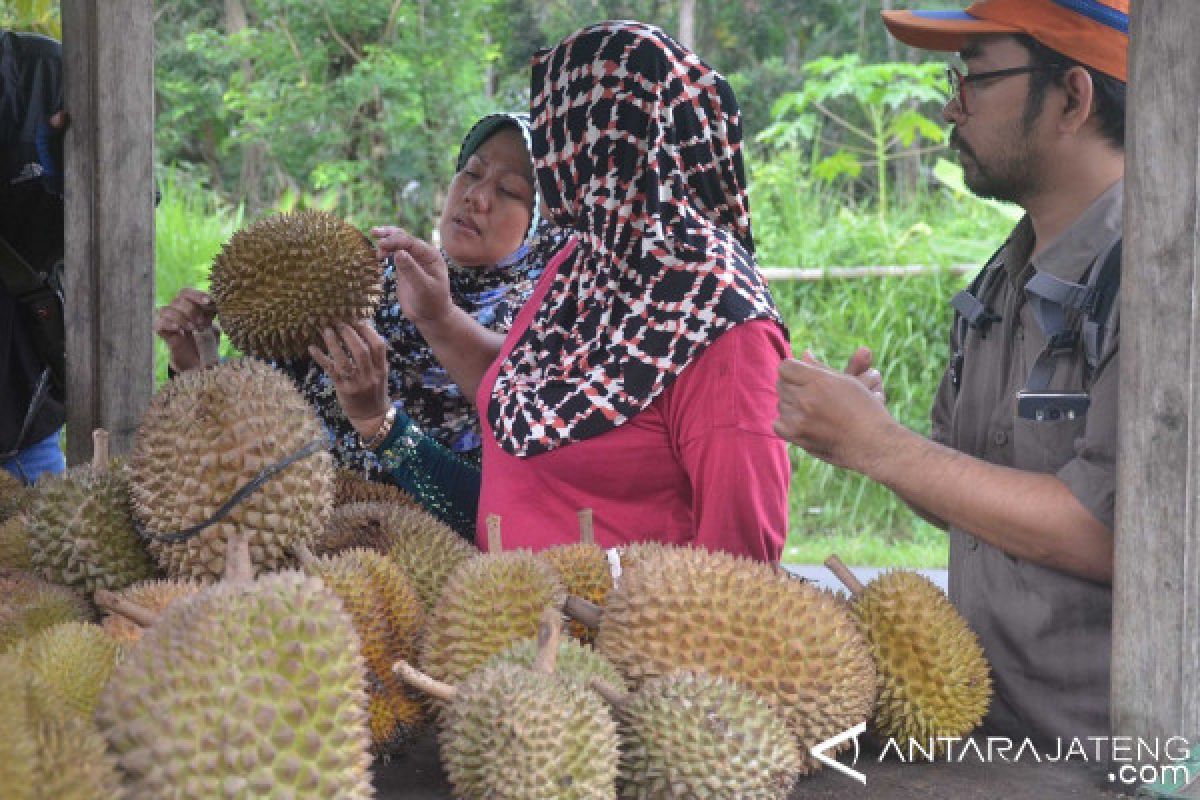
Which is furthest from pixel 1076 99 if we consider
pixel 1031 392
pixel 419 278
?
pixel 419 278

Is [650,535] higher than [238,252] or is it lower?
lower

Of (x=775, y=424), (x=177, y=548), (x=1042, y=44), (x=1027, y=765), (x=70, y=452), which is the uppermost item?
(x=1042, y=44)

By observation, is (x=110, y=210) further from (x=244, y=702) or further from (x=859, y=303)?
(x=859, y=303)

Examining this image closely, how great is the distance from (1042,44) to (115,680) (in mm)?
1530

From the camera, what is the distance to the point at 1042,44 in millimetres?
1811

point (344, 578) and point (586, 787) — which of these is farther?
point (344, 578)

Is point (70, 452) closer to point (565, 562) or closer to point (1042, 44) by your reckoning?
point (565, 562)

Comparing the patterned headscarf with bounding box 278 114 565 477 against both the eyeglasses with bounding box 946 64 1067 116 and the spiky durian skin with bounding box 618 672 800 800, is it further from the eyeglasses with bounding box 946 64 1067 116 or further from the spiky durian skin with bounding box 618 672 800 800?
the spiky durian skin with bounding box 618 672 800 800

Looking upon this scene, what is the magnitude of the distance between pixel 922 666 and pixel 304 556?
764mm

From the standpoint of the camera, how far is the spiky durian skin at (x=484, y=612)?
135cm

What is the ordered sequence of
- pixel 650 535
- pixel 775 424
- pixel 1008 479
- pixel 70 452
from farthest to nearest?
pixel 70 452 → pixel 650 535 → pixel 775 424 → pixel 1008 479

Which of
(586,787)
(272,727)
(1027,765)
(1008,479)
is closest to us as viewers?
(272,727)

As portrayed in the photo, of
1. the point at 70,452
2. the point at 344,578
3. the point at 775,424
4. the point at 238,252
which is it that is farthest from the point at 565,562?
the point at 70,452

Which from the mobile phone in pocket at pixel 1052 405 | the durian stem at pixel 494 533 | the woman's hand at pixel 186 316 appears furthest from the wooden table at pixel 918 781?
the woman's hand at pixel 186 316
